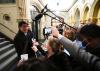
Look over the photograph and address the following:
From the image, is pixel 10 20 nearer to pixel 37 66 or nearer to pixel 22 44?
pixel 22 44

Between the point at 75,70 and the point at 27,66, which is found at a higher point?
the point at 27,66

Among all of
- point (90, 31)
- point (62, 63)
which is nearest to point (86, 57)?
point (62, 63)

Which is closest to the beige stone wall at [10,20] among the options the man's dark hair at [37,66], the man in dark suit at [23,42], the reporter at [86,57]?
the man in dark suit at [23,42]

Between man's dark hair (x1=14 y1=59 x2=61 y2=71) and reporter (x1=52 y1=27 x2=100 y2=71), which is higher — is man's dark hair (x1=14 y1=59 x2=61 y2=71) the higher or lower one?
the higher one

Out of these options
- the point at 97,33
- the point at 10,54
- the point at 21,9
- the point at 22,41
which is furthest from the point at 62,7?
the point at 97,33

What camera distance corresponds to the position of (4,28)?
986 cm

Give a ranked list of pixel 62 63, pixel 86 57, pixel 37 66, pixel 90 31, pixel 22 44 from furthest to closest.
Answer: pixel 22 44, pixel 90 31, pixel 86 57, pixel 62 63, pixel 37 66

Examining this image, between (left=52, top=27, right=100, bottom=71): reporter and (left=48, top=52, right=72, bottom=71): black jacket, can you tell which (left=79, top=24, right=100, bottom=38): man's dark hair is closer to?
(left=52, top=27, right=100, bottom=71): reporter

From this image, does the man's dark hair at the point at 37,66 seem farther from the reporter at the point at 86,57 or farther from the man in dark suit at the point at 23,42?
the man in dark suit at the point at 23,42

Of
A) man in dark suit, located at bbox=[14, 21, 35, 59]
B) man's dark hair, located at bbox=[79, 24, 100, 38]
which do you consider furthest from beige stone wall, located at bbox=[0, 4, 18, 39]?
man's dark hair, located at bbox=[79, 24, 100, 38]

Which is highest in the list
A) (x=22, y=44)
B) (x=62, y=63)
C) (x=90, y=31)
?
(x=90, y=31)

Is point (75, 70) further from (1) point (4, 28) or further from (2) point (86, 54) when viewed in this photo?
(1) point (4, 28)

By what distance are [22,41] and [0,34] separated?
5.98 m

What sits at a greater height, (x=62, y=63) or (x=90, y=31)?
(x=90, y=31)
